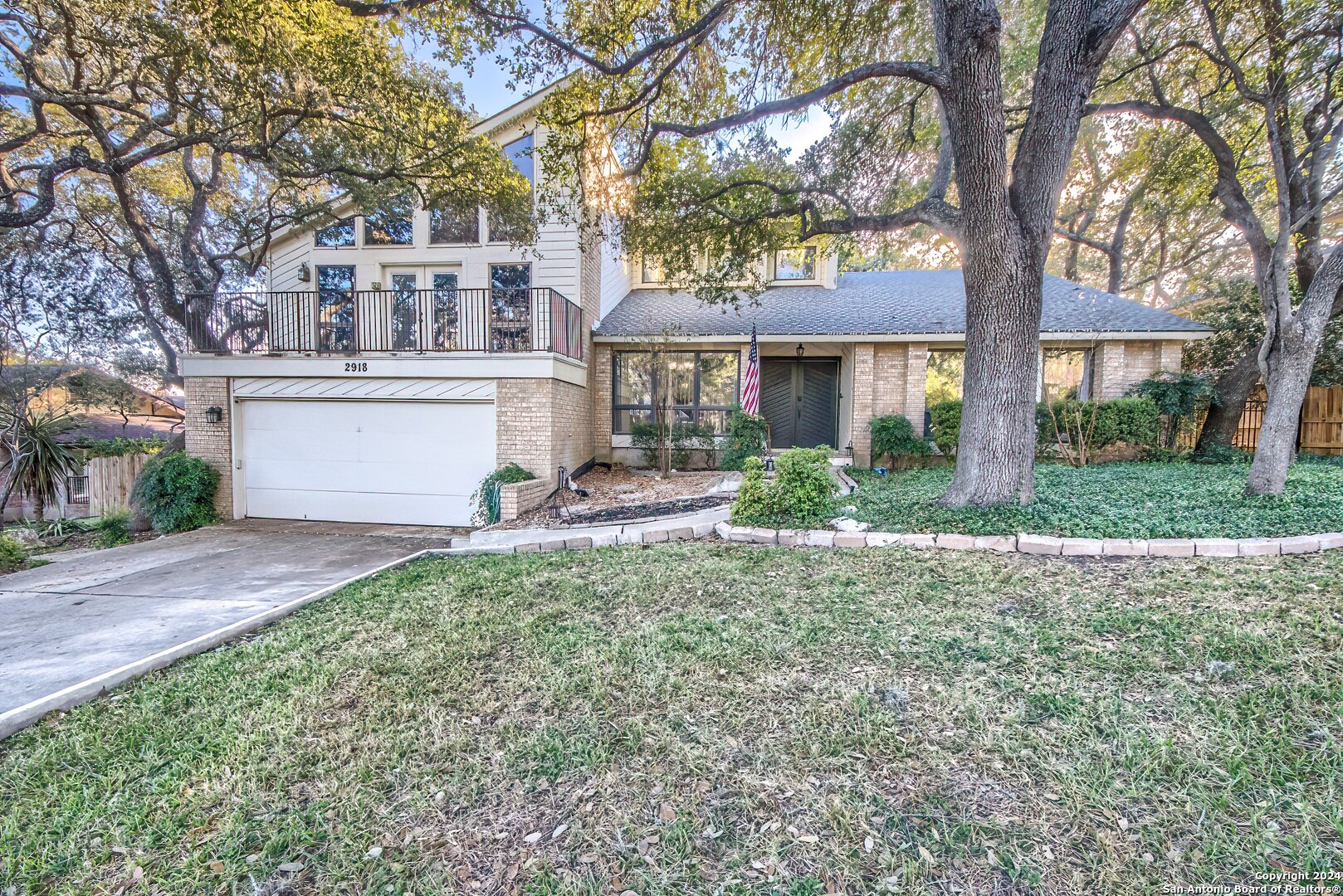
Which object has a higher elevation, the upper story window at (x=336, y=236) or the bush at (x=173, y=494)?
Result: the upper story window at (x=336, y=236)

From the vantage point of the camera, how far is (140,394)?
15617 mm

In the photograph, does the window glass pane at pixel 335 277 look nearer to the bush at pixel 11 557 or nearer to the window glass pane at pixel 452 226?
the window glass pane at pixel 452 226

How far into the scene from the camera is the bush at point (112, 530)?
7281 mm

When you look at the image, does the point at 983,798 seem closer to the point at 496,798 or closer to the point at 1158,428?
the point at 496,798

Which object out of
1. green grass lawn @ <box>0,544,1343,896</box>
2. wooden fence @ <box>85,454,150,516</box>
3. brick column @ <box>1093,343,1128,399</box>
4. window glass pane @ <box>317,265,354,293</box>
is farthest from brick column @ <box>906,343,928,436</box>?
wooden fence @ <box>85,454,150,516</box>

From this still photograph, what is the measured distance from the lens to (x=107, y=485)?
9.03 m

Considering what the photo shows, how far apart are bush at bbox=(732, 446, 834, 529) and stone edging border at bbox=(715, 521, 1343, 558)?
39cm

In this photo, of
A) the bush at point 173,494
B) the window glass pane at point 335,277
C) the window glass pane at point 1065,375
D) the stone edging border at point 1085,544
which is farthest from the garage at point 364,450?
the window glass pane at point 1065,375

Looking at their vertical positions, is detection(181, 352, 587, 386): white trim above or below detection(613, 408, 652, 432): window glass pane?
above

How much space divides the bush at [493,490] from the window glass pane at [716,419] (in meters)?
4.88

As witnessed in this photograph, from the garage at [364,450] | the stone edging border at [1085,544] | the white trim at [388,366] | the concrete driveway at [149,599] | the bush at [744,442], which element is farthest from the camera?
the bush at [744,442]

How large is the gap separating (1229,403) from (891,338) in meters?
6.82

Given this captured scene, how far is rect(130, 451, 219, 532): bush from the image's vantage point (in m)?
7.80

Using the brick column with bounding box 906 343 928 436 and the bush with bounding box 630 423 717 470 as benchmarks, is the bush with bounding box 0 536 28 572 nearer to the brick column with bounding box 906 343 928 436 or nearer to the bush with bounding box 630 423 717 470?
the bush with bounding box 630 423 717 470
